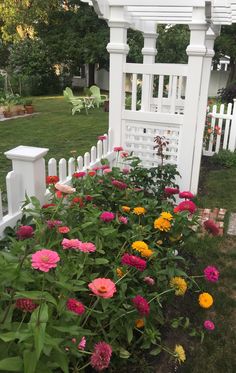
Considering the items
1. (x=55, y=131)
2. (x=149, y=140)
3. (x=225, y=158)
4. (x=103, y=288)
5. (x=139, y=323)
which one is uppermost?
(x=103, y=288)

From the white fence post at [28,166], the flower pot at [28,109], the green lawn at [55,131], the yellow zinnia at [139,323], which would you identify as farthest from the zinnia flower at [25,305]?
the flower pot at [28,109]

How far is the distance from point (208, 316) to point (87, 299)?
1186 mm

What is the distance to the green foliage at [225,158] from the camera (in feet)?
22.6

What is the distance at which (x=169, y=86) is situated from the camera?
480 centimetres

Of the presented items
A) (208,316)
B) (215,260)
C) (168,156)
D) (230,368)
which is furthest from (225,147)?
(230,368)

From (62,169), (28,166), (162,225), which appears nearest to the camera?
(162,225)

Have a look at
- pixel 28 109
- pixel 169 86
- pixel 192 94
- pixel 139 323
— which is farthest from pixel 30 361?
pixel 28 109

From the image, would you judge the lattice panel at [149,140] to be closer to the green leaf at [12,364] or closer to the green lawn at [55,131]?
the green lawn at [55,131]

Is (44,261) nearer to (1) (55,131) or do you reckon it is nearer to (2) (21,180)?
(2) (21,180)

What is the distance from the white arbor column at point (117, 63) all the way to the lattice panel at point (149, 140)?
13cm

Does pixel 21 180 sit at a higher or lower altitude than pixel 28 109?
higher

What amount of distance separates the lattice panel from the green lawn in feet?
6.28

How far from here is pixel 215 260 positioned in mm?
3574

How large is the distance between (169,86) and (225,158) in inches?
104
